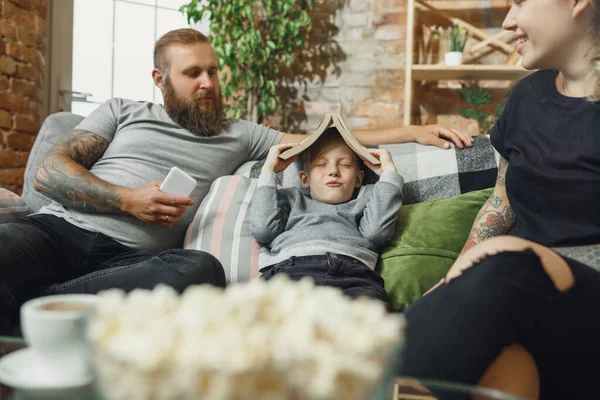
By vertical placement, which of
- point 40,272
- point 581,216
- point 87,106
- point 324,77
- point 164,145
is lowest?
point 40,272

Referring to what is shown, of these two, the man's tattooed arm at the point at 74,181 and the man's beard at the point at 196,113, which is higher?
the man's beard at the point at 196,113

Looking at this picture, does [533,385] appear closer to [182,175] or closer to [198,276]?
[198,276]

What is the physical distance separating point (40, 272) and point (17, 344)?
902 mm

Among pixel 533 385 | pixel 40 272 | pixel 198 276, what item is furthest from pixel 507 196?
pixel 40 272

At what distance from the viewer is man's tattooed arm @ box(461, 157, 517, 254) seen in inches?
58.3

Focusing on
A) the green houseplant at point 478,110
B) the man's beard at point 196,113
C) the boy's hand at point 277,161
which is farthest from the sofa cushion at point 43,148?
the green houseplant at point 478,110

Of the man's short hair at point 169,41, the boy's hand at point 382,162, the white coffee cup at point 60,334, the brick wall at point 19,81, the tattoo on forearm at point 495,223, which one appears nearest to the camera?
the white coffee cup at point 60,334

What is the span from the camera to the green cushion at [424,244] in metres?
1.61

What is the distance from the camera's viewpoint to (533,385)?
87cm

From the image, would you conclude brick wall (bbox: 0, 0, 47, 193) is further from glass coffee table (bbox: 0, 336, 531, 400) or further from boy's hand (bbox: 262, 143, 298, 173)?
glass coffee table (bbox: 0, 336, 531, 400)

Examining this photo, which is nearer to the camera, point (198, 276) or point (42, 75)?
point (198, 276)

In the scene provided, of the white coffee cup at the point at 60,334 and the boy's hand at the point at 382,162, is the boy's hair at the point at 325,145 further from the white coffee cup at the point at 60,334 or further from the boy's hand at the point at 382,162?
the white coffee cup at the point at 60,334

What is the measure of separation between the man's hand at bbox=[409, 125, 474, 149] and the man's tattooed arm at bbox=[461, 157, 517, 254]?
42cm

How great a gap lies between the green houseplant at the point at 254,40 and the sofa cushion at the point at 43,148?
1.23 m
